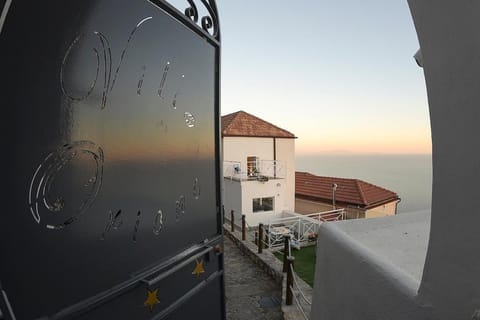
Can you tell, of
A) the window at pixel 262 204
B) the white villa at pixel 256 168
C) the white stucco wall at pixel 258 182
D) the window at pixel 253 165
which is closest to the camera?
the white stucco wall at pixel 258 182

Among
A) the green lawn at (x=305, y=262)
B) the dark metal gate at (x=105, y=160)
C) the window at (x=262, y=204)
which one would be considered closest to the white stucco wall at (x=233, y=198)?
the window at (x=262, y=204)

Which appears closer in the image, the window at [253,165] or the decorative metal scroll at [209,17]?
the decorative metal scroll at [209,17]

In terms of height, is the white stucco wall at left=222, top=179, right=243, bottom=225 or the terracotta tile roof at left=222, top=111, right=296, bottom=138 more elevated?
the terracotta tile roof at left=222, top=111, right=296, bottom=138

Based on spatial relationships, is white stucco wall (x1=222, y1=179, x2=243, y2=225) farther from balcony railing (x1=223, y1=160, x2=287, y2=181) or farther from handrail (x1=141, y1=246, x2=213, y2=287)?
handrail (x1=141, y1=246, x2=213, y2=287)

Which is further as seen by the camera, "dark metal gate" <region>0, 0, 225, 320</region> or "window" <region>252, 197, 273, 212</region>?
"window" <region>252, 197, 273, 212</region>

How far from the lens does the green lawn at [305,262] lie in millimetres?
7501

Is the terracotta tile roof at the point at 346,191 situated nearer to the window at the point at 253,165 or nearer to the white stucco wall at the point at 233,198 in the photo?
the window at the point at 253,165

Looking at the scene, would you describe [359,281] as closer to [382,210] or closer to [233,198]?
[233,198]

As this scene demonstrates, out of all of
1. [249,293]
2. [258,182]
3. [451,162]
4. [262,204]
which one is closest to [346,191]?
[262,204]

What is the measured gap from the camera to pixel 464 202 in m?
1.05

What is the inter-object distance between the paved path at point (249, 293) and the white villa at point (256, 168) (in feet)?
25.2

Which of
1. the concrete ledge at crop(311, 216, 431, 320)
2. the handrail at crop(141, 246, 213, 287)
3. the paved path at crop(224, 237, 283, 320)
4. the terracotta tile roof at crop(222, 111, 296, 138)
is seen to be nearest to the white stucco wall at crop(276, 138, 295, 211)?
the terracotta tile roof at crop(222, 111, 296, 138)

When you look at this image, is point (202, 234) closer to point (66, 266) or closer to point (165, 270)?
point (165, 270)

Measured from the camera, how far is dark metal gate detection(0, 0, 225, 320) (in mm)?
1092
